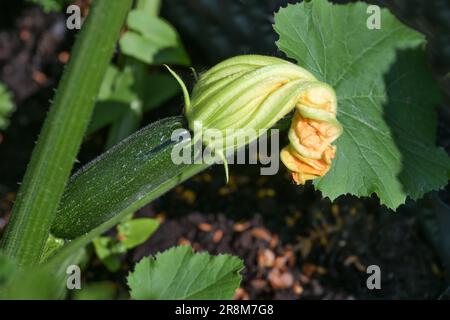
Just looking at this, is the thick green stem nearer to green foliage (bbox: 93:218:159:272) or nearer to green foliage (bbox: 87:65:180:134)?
green foliage (bbox: 93:218:159:272)

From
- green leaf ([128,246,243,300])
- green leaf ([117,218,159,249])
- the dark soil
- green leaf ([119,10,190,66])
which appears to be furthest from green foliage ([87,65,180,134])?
green leaf ([128,246,243,300])

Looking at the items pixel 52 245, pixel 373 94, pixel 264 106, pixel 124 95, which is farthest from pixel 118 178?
pixel 124 95

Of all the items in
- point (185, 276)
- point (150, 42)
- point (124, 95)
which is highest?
point (150, 42)

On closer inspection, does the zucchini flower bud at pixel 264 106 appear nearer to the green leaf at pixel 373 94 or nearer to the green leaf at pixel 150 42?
the green leaf at pixel 373 94

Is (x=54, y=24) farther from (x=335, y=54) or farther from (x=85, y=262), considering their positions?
(x=335, y=54)

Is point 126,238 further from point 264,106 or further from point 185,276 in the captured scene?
point 264,106

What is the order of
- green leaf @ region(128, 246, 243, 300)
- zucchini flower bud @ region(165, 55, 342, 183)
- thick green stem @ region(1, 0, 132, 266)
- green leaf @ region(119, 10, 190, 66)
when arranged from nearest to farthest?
thick green stem @ region(1, 0, 132, 266) → zucchini flower bud @ region(165, 55, 342, 183) → green leaf @ region(128, 246, 243, 300) → green leaf @ region(119, 10, 190, 66)

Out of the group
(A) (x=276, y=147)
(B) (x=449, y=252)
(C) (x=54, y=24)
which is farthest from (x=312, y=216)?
(C) (x=54, y=24)
